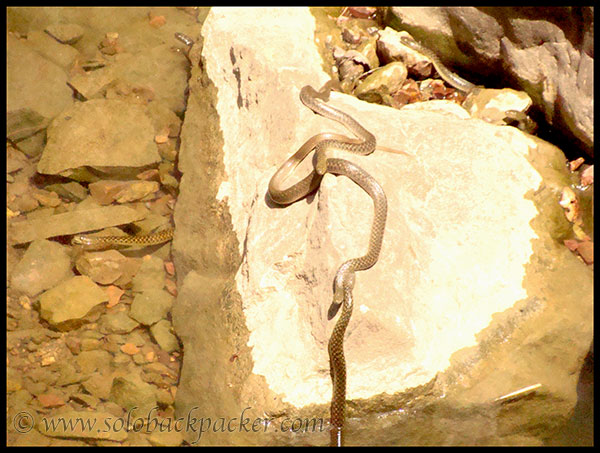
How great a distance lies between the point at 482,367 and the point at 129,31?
21.6 ft

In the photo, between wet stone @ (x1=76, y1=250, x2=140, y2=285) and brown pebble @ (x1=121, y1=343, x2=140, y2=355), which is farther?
wet stone @ (x1=76, y1=250, x2=140, y2=285)

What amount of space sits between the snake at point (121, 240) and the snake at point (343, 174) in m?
1.47

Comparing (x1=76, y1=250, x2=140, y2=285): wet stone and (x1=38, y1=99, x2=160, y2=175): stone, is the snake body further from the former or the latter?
(x1=76, y1=250, x2=140, y2=285): wet stone

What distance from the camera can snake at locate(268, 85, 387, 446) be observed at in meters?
4.39

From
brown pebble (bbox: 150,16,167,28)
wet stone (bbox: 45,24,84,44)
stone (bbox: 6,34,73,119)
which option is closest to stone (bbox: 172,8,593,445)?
stone (bbox: 6,34,73,119)

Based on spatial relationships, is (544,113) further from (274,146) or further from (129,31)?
(129,31)

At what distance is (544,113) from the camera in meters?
6.51

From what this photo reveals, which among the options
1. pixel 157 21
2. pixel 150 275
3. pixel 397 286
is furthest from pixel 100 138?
pixel 397 286

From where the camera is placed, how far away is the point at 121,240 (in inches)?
239

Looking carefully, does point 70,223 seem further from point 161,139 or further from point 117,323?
point 161,139

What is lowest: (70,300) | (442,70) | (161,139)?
(70,300)

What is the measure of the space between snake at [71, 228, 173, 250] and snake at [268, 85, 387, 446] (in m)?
1.47

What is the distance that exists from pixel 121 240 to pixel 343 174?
2457mm

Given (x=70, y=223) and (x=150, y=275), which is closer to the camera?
(x=150, y=275)
